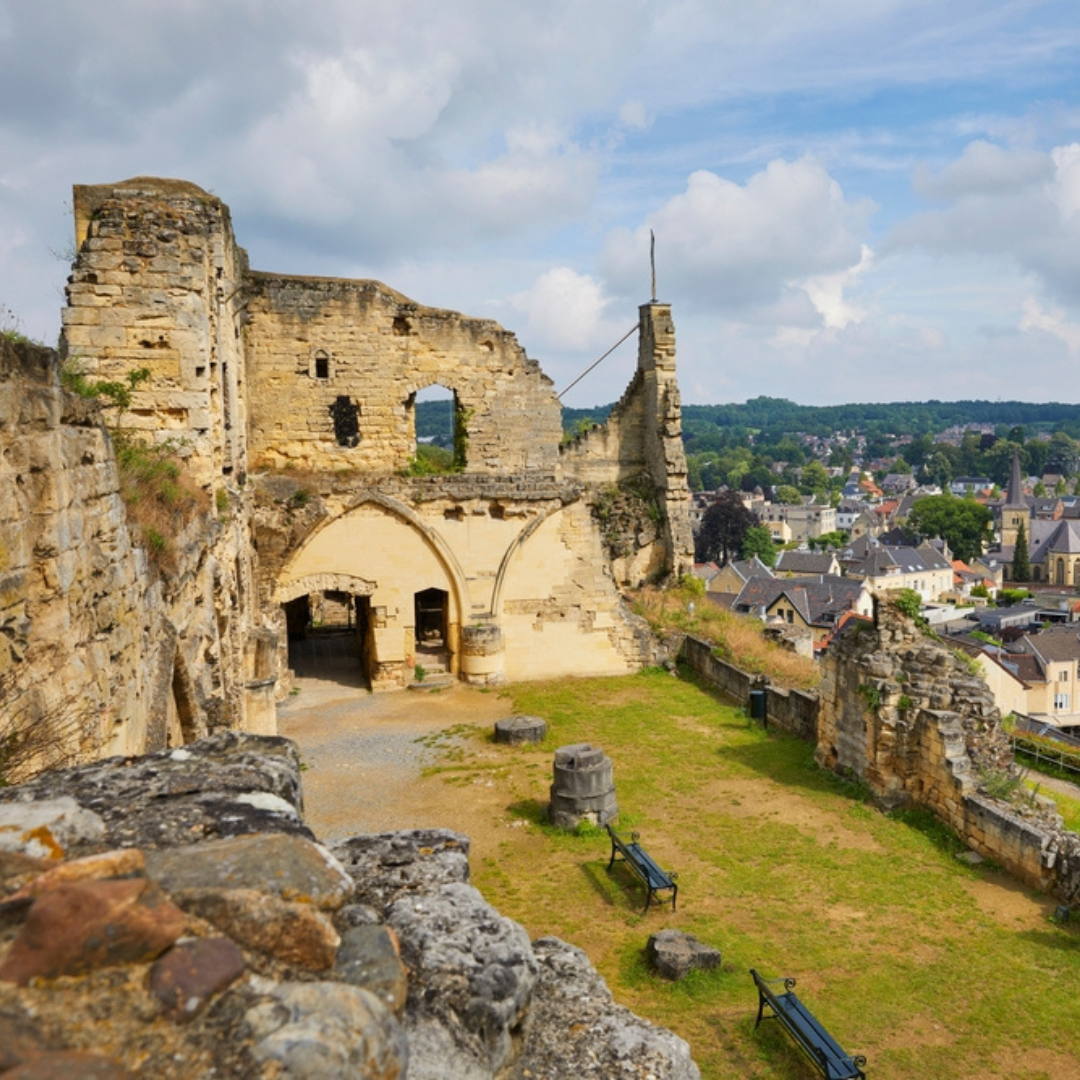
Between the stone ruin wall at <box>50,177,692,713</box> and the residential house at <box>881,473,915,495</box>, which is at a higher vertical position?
the stone ruin wall at <box>50,177,692,713</box>

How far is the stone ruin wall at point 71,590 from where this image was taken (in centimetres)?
377

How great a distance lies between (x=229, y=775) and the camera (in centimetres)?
278

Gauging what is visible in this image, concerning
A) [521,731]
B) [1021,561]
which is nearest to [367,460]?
[521,731]

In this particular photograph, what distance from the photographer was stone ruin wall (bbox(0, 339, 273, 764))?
12.4 ft

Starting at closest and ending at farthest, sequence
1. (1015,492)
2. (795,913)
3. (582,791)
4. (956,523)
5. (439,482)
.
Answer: (795,913), (582,791), (439,482), (956,523), (1015,492)

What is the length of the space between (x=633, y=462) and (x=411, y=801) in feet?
38.1

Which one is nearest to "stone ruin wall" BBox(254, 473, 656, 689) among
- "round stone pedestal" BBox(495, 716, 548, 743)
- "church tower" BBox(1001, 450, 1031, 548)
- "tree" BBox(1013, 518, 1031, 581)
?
"round stone pedestal" BBox(495, 716, 548, 743)

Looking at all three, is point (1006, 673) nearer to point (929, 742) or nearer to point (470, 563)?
point (470, 563)

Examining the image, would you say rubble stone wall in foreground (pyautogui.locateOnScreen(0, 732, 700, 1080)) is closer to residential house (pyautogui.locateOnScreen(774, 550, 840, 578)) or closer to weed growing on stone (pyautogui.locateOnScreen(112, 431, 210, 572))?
weed growing on stone (pyautogui.locateOnScreen(112, 431, 210, 572))

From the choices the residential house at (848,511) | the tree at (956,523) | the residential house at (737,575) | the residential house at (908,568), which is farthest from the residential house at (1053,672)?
the residential house at (848,511)

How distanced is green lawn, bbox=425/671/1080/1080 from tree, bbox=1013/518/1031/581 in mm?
91700

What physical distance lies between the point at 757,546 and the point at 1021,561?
1053 inches

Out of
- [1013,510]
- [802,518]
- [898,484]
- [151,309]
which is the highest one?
[151,309]

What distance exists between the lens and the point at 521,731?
541 inches
